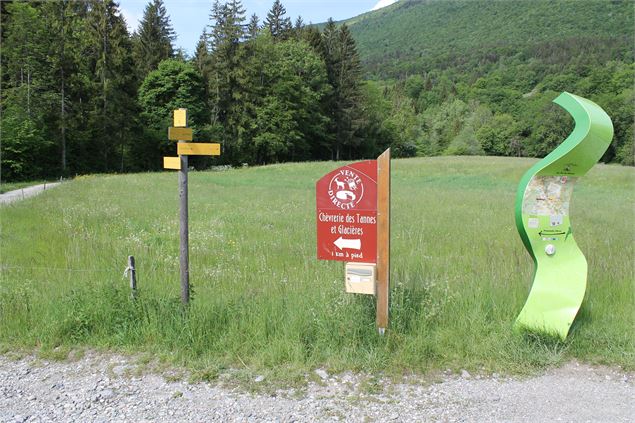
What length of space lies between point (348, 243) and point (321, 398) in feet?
4.81

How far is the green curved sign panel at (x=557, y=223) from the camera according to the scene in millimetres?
4484

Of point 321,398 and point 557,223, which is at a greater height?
point 557,223

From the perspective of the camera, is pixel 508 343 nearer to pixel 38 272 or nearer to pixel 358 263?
pixel 358 263

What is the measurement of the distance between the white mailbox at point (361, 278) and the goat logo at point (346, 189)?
1.88ft

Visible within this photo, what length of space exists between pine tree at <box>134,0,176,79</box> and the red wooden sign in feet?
180

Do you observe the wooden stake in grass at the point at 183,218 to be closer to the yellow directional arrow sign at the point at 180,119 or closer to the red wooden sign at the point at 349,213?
the yellow directional arrow sign at the point at 180,119

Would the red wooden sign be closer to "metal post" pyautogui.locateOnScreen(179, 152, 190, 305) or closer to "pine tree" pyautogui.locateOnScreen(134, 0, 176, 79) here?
"metal post" pyautogui.locateOnScreen(179, 152, 190, 305)

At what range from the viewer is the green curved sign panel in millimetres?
4484

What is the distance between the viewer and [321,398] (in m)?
3.63

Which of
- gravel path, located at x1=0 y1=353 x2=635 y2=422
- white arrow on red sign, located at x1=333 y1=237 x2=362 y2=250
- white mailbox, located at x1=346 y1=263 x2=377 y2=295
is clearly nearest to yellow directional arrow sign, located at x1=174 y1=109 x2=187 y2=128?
white arrow on red sign, located at x1=333 y1=237 x2=362 y2=250

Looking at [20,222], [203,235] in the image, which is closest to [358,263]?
[203,235]

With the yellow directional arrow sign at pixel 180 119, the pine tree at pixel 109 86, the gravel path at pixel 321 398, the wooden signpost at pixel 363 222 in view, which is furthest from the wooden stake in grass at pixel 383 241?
the pine tree at pixel 109 86

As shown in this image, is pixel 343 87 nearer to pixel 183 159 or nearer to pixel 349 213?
pixel 183 159

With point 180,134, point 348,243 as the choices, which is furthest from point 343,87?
point 348,243
